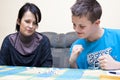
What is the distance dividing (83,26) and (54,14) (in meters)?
1.58

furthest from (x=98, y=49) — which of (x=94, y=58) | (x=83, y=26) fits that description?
(x=83, y=26)

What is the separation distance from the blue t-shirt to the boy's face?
114 millimetres

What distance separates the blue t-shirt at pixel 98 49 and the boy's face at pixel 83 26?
0.37 ft

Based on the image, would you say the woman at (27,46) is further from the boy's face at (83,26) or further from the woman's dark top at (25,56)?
the boy's face at (83,26)

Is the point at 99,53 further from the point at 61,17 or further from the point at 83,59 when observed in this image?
the point at 61,17

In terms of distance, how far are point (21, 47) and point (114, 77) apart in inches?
40.3

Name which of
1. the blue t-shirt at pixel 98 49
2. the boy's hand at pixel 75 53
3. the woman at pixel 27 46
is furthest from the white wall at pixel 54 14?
the boy's hand at pixel 75 53

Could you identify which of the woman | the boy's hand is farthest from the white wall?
the boy's hand

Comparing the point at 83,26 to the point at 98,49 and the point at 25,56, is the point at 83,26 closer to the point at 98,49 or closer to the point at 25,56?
the point at 98,49

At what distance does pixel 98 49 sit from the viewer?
1.34 metres

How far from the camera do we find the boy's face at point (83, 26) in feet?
3.96

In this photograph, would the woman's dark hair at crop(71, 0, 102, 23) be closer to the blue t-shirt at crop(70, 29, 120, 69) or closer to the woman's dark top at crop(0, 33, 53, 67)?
the blue t-shirt at crop(70, 29, 120, 69)

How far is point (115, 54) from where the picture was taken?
4.28 feet

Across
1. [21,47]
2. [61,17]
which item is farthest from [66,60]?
[21,47]
